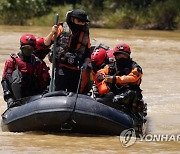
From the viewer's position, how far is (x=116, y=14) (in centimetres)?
4016

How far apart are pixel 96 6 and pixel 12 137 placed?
117 ft

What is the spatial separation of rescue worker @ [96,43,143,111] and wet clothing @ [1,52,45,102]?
88cm

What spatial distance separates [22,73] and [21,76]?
0.13 ft

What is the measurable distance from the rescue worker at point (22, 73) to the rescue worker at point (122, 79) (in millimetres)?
891

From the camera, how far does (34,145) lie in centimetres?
745

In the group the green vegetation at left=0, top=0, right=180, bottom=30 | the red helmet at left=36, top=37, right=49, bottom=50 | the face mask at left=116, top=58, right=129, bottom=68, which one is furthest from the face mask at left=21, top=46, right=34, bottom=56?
the green vegetation at left=0, top=0, right=180, bottom=30

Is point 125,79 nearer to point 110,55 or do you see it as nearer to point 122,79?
point 122,79

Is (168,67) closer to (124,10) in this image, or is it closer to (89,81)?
(89,81)

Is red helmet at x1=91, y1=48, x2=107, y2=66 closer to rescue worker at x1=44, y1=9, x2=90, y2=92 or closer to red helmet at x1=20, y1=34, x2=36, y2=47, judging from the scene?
rescue worker at x1=44, y1=9, x2=90, y2=92

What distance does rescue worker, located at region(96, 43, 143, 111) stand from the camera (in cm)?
823

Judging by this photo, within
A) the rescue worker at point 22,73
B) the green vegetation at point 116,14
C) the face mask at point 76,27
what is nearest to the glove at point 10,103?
the rescue worker at point 22,73

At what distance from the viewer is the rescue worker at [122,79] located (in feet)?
27.0

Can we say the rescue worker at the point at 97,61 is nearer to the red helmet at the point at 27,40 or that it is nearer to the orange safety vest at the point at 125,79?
the orange safety vest at the point at 125,79

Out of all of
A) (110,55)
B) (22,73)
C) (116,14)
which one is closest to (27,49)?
(22,73)
